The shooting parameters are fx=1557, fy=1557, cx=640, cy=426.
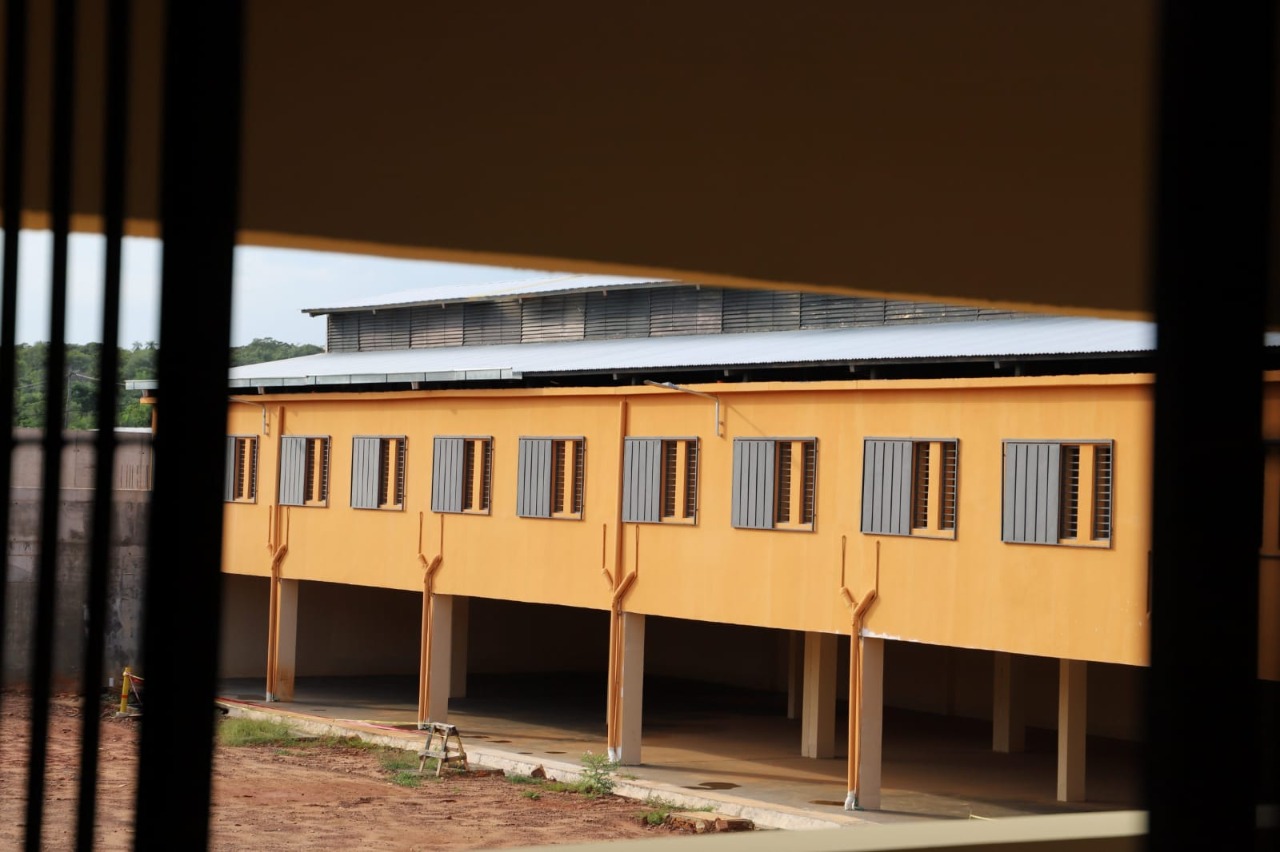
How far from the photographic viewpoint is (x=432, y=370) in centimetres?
2066

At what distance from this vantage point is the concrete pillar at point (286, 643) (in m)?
21.7

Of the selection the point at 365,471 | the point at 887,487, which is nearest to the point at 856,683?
the point at 887,487

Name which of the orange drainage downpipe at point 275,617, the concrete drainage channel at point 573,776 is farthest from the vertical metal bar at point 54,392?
the orange drainage downpipe at point 275,617

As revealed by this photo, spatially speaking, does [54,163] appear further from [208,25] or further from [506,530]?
[506,530]

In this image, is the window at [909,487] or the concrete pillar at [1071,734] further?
the concrete pillar at [1071,734]

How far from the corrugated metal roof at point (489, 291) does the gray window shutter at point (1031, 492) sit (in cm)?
850

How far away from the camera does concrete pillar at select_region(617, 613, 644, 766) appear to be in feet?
57.0

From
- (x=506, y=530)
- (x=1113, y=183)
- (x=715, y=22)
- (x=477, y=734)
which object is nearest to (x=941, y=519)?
(x=506, y=530)

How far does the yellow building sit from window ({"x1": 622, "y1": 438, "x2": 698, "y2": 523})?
0.03m

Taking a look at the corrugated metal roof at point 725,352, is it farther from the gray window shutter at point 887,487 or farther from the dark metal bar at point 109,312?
the dark metal bar at point 109,312

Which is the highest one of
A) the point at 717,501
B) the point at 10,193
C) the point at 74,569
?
the point at 10,193

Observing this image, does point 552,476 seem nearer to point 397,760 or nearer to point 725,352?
point 725,352

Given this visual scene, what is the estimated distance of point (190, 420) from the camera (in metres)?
1.92

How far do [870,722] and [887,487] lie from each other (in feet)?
7.70
